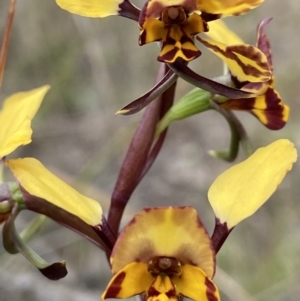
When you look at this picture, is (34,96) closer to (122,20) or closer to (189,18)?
(189,18)

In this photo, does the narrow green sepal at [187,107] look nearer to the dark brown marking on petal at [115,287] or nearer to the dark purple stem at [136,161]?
the dark purple stem at [136,161]

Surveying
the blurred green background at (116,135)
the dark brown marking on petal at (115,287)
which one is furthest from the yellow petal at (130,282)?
the blurred green background at (116,135)

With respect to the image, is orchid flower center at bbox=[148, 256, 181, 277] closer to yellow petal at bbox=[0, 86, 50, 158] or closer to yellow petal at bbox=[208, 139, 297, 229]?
yellow petal at bbox=[208, 139, 297, 229]

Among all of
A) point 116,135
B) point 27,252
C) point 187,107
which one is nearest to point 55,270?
point 27,252

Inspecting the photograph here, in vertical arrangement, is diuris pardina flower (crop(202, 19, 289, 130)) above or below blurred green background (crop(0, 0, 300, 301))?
above

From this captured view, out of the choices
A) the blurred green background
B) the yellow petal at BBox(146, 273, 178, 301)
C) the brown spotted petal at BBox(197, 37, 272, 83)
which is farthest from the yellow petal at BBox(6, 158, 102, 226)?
the blurred green background

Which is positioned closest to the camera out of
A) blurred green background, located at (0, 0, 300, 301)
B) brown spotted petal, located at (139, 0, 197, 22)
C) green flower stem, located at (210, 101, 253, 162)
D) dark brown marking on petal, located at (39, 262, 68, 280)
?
brown spotted petal, located at (139, 0, 197, 22)

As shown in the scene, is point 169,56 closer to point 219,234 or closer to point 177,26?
point 177,26
